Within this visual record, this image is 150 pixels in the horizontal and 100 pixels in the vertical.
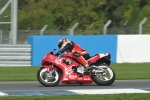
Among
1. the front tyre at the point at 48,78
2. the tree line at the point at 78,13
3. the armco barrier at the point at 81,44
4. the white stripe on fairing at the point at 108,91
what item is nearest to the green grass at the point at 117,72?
the armco barrier at the point at 81,44

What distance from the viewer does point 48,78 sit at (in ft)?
46.8

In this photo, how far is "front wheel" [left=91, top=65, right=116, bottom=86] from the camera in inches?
563

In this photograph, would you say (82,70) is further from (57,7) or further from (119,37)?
(57,7)

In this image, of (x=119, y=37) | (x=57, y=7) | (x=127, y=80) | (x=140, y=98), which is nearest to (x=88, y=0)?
(x=57, y=7)

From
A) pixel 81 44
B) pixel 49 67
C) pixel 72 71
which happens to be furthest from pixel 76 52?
pixel 81 44

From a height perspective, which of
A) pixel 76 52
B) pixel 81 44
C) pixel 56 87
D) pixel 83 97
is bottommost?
pixel 83 97

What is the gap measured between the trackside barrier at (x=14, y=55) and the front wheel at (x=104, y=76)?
26.0ft

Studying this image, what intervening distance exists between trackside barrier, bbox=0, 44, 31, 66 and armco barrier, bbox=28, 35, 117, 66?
12.2 inches

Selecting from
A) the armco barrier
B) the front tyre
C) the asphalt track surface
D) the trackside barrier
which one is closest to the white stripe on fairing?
the asphalt track surface

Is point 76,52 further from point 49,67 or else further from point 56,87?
point 56,87

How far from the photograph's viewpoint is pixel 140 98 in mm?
11539

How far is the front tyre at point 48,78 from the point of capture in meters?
14.2

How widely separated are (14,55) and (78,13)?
21.0 m

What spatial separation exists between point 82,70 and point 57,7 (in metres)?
29.0
